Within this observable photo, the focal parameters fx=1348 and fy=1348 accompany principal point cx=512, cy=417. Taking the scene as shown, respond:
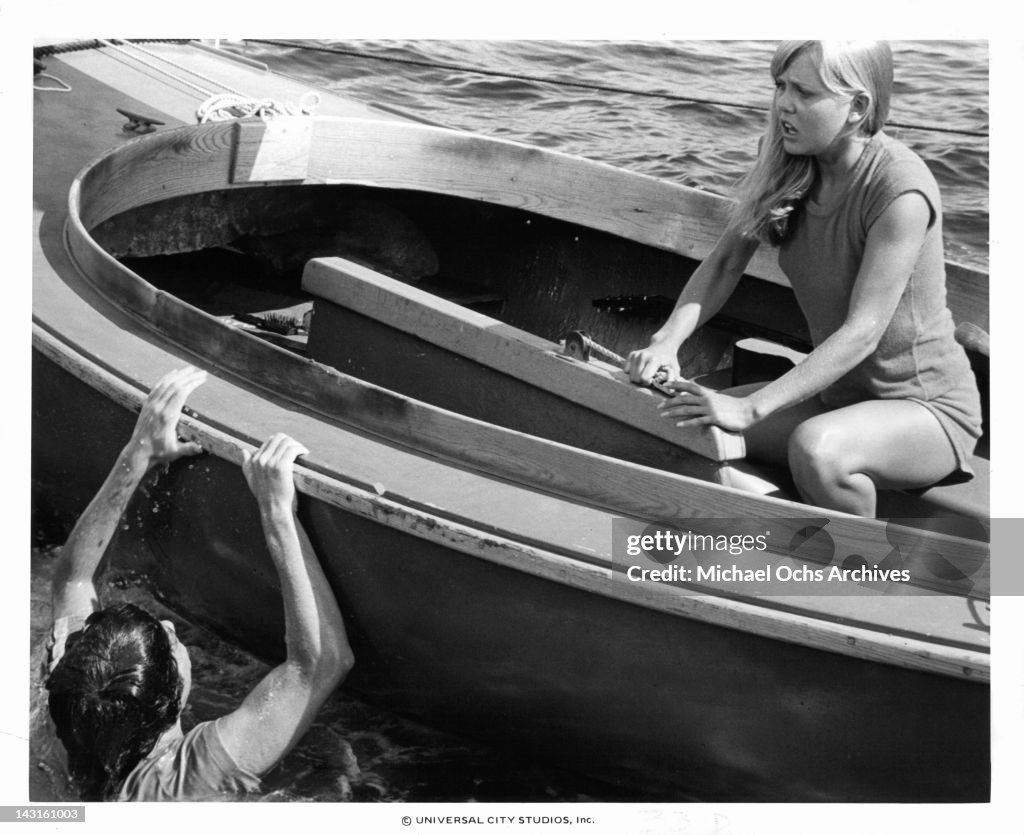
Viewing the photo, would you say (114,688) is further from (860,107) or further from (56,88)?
(56,88)

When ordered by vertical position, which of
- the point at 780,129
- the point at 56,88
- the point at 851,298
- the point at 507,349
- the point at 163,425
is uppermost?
the point at 780,129

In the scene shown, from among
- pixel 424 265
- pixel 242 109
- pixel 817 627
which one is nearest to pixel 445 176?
pixel 424 265

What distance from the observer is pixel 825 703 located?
178cm

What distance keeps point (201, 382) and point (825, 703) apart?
1.10 metres

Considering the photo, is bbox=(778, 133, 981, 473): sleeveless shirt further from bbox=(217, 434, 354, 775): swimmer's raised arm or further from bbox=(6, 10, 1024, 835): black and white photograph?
bbox=(217, 434, 354, 775): swimmer's raised arm

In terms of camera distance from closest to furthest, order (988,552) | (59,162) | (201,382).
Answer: (988,552) → (201,382) → (59,162)

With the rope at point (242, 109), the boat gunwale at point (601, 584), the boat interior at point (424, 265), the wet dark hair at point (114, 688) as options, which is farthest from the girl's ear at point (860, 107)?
the rope at point (242, 109)

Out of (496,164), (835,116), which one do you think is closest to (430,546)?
(835,116)

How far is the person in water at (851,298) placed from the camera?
75.0 inches

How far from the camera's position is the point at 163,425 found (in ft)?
7.05

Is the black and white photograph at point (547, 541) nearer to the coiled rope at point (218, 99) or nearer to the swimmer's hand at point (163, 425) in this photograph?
the swimmer's hand at point (163, 425)

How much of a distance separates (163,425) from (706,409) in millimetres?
858

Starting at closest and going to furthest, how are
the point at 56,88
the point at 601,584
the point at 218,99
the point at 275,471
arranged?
the point at 601,584 < the point at 275,471 < the point at 218,99 < the point at 56,88
